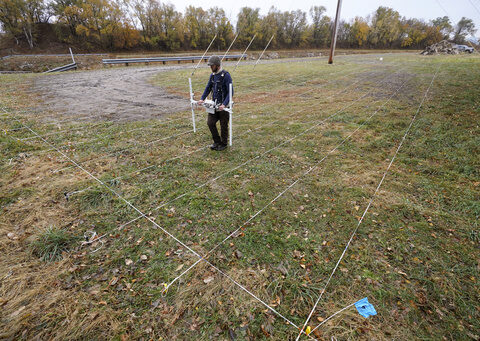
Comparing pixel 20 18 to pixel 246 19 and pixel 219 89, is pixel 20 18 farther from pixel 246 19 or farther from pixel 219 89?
pixel 219 89

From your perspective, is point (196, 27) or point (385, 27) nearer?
point (196, 27)

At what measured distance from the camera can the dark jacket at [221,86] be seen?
4.91 meters

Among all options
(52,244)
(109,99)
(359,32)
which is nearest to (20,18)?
(109,99)

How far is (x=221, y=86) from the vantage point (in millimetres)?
5004

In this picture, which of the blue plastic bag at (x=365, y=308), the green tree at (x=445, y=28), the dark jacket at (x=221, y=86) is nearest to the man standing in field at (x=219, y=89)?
the dark jacket at (x=221, y=86)

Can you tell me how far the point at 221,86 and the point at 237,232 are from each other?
10.5 feet

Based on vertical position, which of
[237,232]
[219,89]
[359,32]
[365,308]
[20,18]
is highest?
[359,32]

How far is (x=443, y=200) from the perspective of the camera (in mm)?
4031

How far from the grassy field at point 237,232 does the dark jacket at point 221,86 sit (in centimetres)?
130

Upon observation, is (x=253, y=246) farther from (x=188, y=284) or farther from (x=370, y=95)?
(x=370, y=95)

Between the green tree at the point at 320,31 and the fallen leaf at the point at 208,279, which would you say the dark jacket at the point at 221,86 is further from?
the green tree at the point at 320,31

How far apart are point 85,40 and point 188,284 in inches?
2100

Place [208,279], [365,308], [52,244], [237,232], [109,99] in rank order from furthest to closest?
[109,99], [237,232], [52,244], [208,279], [365,308]

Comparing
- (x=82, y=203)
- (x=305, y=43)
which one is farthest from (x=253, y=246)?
(x=305, y=43)
